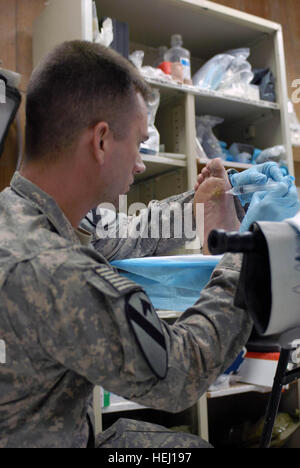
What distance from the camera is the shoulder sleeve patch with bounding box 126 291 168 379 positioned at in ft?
1.69

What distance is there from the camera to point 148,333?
525 mm

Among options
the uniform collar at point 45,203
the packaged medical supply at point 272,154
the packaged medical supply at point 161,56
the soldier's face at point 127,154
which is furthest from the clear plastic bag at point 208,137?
the uniform collar at point 45,203

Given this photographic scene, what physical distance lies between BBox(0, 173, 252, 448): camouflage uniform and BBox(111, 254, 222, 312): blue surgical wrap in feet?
0.27

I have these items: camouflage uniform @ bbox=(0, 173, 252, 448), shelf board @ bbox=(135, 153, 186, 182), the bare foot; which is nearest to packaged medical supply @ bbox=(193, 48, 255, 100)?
shelf board @ bbox=(135, 153, 186, 182)

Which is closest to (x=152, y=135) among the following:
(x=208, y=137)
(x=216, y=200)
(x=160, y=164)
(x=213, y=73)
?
(x=160, y=164)

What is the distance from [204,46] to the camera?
7.32 feet

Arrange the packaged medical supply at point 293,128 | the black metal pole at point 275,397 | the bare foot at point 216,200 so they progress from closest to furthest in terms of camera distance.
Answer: the black metal pole at point 275,397 < the bare foot at point 216,200 < the packaged medical supply at point 293,128

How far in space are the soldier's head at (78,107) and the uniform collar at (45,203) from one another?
0.06 m

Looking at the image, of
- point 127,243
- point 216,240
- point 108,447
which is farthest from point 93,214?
point 216,240

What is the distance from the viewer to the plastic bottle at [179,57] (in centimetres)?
190

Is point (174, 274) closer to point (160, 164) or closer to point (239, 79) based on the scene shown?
point (160, 164)

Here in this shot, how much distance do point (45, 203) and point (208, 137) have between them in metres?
Result: 1.48

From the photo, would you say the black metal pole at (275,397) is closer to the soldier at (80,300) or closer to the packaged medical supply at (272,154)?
the soldier at (80,300)

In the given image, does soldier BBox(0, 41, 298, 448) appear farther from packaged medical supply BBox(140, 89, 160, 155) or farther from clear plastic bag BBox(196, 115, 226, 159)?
clear plastic bag BBox(196, 115, 226, 159)
